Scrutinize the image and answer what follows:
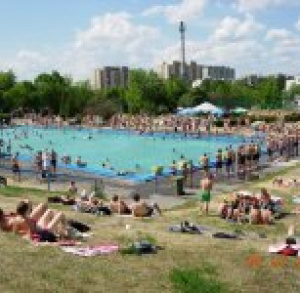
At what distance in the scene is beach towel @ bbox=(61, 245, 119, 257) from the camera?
42.0 ft

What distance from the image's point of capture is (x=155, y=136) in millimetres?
61812

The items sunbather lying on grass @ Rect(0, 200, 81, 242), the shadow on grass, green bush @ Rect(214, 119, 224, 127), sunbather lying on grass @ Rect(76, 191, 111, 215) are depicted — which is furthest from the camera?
green bush @ Rect(214, 119, 224, 127)

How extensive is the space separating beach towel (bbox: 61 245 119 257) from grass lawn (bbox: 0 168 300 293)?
229 millimetres

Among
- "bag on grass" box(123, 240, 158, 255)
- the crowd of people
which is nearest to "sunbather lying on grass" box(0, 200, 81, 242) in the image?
"bag on grass" box(123, 240, 158, 255)

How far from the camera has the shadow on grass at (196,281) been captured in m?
11.0

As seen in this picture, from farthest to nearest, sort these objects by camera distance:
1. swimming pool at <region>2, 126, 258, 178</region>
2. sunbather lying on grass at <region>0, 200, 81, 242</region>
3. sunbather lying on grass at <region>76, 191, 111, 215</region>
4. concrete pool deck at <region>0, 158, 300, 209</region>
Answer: swimming pool at <region>2, 126, 258, 178</region>, concrete pool deck at <region>0, 158, 300, 209</region>, sunbather lying on grass at <region>76, 191, 111, 215</region>, sunbather lying on grass at <region>0, 200, 81, 242</region>

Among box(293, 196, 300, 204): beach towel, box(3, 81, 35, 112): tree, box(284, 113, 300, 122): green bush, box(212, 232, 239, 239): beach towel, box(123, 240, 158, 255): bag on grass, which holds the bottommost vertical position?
box(293, 196, 300, 204): beach towel

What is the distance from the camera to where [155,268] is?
1212 centimetres

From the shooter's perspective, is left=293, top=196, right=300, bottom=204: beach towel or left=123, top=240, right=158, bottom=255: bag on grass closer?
left=123, top=240, right=158, bottom=255: bag on grass

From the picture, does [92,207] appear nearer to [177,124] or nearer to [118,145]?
[118,145]

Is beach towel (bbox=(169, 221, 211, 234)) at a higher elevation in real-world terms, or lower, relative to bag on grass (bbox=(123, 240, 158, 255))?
lower

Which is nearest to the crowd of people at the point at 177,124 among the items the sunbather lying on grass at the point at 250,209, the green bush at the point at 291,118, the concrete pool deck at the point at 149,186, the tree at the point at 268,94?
Answer: the green bush at the point at 291,118

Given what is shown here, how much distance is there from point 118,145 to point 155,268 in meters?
45.0

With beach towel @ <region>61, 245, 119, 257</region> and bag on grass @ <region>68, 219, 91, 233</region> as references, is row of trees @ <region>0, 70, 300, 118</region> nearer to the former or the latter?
bag on grass @ <region>68, 219, 91, 233</region>
